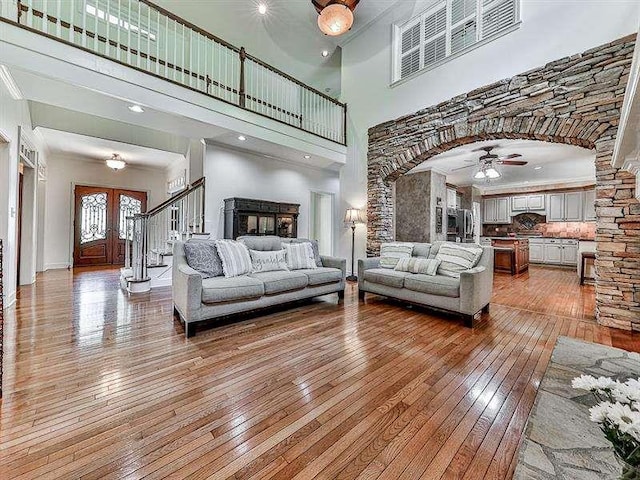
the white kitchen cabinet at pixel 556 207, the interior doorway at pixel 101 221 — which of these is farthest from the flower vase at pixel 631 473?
the white kitchen cabinet at pixel 556 207

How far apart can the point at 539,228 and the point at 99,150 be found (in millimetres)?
13109

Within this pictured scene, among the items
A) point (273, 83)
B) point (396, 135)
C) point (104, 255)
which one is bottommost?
point (104, 255)

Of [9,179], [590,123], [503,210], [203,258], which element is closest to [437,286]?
[590,123]

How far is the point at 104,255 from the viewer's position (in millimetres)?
7785

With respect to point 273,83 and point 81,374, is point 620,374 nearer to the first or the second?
point 81,374

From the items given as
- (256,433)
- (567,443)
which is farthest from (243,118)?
(567,443)

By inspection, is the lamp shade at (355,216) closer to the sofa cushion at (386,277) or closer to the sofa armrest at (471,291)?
the sofa cushion at (386,277)

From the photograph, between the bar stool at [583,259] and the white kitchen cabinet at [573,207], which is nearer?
the bar stool at [583,259]

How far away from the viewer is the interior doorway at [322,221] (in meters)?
8.16

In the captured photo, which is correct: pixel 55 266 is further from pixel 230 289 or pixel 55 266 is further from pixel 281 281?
pixel 281 281

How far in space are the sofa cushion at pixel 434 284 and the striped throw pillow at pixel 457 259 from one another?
136 mm

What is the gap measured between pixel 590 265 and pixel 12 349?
29.0 ft

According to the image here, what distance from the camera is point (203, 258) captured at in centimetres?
332

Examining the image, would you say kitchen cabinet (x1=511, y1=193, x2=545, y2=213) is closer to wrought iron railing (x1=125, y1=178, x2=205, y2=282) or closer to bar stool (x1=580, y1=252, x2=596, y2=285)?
bar stool (x1=580, y1=252, x2=596, y2=285)
